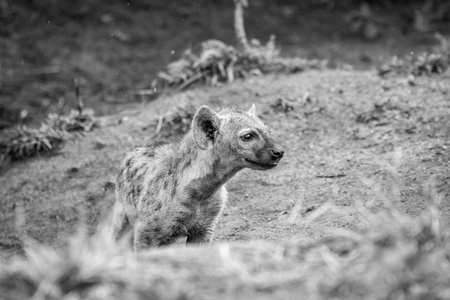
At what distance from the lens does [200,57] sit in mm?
8891

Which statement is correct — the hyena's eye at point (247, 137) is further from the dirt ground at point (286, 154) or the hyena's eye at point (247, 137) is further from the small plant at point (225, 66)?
the small plant at point (225, 66)

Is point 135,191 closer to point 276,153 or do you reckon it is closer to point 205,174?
point 205,174

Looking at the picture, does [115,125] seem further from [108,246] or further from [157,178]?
[108,246]

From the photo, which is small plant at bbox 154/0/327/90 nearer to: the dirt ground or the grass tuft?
the grass tuft

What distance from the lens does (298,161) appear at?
7223 millimetres

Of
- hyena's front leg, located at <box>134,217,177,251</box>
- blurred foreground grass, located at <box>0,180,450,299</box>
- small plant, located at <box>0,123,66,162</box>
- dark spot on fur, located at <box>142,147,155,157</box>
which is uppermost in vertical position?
blurred foreground grass, located at <box>0,180,450,299</box>

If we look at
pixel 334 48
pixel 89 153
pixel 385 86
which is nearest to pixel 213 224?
pixel 89 153

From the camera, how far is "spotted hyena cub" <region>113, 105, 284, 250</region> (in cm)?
525

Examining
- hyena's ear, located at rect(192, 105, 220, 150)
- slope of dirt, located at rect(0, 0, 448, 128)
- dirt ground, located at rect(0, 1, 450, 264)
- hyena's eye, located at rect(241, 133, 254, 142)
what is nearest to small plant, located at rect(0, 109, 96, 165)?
dirt ground, located at rect(0, 1, 450, 264)

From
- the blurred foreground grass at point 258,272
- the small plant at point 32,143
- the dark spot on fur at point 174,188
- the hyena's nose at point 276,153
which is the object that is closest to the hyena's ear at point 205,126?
the dark spot on fur at point 174,188

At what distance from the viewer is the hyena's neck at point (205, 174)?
533 cm

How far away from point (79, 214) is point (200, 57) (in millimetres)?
2910

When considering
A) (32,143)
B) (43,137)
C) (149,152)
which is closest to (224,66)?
(43,137)

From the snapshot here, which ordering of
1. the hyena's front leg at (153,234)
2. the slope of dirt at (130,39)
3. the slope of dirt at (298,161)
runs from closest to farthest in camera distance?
the hyena's front leg at (153,234) < the slope of dirt at (298,161) < the slope of dirt at (130,39)
